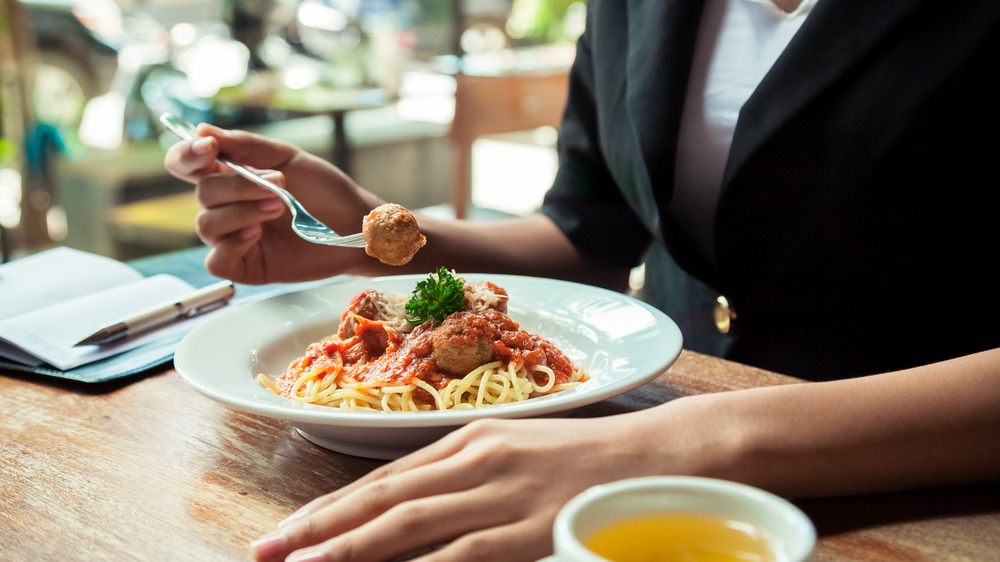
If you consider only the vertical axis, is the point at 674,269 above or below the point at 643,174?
below

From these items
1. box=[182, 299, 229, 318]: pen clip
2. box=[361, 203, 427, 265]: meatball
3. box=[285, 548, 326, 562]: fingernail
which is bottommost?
box=[182, 299, 229, 318]: pen clip

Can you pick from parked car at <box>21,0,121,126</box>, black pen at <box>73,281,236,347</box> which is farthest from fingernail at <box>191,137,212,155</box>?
parked car at <box>21,0,121,126</box>

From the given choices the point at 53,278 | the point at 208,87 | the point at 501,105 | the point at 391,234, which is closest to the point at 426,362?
the point at 391,234

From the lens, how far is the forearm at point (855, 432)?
74 centimetres

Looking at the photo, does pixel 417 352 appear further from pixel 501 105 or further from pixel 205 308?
pixel 501 105

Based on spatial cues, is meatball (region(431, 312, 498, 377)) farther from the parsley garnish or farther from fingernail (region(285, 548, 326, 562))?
fingernail (region(285, 548, 326, 562))

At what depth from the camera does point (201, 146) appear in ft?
4.39

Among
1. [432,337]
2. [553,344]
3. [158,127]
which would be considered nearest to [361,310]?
[432,337]

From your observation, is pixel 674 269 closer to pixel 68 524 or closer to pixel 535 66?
pixel 68 524

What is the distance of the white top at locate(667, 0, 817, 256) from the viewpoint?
1.38 metres

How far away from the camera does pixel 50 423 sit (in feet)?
3.44

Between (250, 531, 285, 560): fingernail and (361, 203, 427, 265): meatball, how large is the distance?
0.52 meters

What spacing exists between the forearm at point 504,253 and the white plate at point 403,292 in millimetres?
112

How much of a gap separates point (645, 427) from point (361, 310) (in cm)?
55
